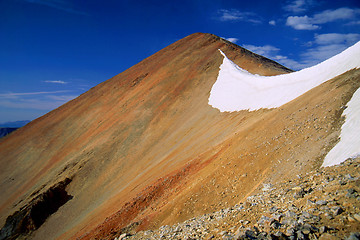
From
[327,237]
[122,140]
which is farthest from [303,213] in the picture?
[122,140]

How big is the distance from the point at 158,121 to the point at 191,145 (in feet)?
42.9

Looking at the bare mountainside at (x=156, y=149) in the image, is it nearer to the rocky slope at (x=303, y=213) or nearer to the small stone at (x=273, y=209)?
the rocky slope at (x=303, y=213)

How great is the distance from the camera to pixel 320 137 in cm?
925

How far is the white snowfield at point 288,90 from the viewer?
7.85 meters

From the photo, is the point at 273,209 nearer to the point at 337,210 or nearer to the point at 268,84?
the point at 337,210

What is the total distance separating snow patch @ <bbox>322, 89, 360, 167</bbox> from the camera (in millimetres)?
7125

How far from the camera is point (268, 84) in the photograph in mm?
24141

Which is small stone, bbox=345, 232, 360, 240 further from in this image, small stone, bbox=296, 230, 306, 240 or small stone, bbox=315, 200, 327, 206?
small stone, bbox=315, 200, 327, 206

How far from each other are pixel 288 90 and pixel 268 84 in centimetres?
526

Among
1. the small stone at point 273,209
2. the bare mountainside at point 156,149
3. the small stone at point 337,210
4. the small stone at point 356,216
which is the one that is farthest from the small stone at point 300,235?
the bare mountainside at point 156,149

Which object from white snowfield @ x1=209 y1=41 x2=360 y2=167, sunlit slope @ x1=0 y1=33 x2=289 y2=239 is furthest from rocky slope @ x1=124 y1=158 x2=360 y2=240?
sunlit slope @ x1=0 y1=33 x2=289 y2=239

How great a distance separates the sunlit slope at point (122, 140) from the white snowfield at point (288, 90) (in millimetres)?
2003

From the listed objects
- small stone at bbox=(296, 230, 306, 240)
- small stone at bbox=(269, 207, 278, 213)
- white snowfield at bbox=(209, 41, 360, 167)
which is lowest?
small stone at bbox=(296, 230, 306, 240)

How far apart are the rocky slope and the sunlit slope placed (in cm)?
706
